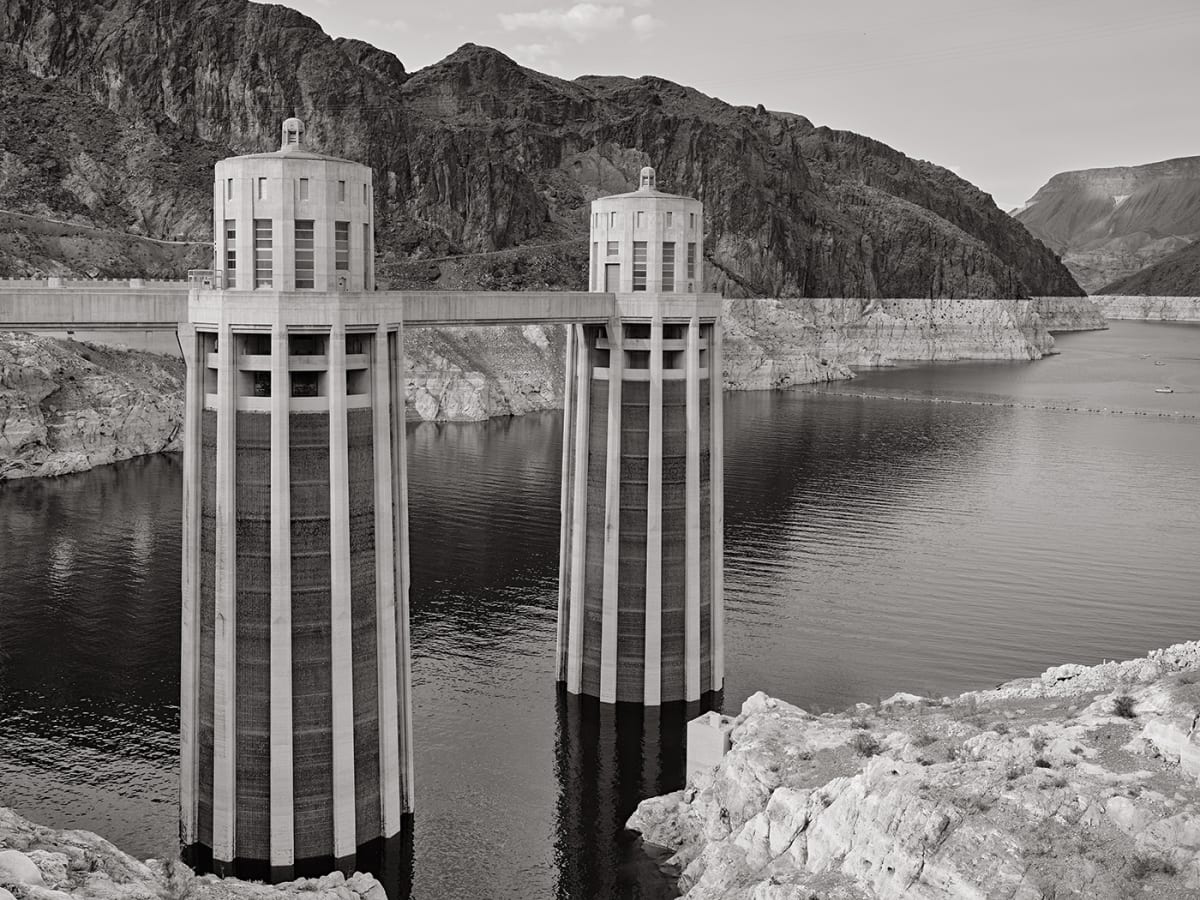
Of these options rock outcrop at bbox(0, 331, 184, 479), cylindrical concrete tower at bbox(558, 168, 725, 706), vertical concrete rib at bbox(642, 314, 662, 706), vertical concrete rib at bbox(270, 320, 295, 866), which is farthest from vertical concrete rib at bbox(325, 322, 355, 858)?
rock outcrop at bbox(0, 331, 184, 479)

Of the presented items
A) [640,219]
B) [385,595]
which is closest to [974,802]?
[385,595]

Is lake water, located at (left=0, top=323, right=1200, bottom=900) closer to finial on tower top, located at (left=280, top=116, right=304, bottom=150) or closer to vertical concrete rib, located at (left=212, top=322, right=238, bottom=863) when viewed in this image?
vertical concrete rib, located at (left=212, top=322, right=238, bottom=863)

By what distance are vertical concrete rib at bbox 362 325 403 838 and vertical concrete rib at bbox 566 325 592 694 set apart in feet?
42.9

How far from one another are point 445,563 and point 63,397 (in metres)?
51.7

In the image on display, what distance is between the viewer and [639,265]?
162ft

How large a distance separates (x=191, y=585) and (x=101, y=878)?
11249 mm

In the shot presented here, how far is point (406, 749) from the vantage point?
129 feet

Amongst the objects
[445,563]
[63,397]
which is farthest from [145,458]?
[445,563]

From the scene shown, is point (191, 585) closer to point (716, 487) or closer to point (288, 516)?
point (288, 516)

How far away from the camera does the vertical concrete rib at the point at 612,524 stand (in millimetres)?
48875

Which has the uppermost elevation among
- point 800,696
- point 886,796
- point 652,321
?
point 652,321

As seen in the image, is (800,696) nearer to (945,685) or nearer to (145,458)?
(945,685)

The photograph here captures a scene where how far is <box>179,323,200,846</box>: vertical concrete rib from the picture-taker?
35844 mm

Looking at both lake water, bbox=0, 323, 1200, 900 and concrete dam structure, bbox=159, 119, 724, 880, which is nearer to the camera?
concrete dam structure, bbox=159, 119, 724, 880
